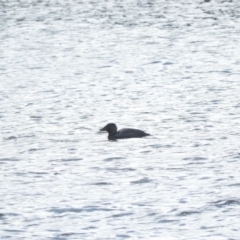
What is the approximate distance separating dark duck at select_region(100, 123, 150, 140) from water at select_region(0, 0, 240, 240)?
17 cm

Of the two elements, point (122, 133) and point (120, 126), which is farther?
point (120, 126)

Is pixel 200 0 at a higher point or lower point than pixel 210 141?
lower

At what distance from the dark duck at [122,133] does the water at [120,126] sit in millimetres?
170

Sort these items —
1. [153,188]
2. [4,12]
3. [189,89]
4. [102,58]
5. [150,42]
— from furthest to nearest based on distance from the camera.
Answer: [4,12] → [150,42] → [102,58] → [189,89] → [153,188]

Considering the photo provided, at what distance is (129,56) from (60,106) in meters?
12.6

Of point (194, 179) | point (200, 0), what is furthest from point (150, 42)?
point (194, 179)

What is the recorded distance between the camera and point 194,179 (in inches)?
758

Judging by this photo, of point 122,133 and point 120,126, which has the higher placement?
point 122,133

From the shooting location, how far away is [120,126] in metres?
25.5

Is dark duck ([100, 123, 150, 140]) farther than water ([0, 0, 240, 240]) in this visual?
Yes

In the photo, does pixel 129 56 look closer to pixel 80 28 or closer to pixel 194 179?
pixel 80 28

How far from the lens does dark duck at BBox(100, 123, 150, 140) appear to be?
2341 centimetres

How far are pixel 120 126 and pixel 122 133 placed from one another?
6.53ft

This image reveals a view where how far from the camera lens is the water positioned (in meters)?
16.8
